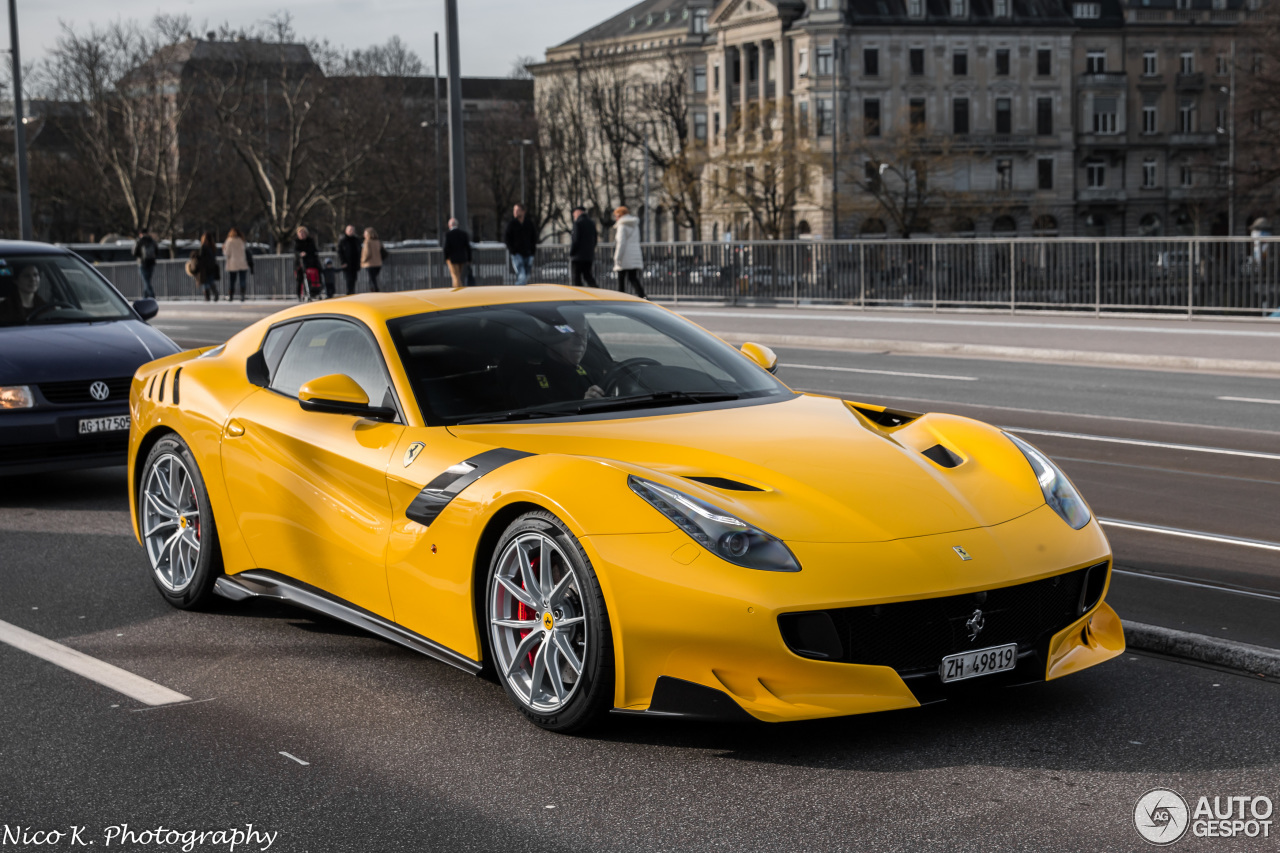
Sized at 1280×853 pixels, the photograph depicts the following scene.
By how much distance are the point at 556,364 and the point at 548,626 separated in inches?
51.9

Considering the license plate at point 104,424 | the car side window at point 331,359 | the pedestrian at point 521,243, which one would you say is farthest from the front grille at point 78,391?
the pedestrian at point 521,243

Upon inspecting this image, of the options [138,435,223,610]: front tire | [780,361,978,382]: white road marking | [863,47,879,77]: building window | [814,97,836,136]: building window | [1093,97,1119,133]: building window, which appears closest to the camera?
[138,435,223,610]: front tire

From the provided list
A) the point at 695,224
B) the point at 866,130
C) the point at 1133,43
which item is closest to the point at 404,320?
the point at 695,224

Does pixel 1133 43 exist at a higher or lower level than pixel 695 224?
higher

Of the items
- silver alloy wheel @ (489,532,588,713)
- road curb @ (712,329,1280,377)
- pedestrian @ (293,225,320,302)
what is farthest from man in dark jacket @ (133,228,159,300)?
silver alloy wheel @ (489,532,588,713)

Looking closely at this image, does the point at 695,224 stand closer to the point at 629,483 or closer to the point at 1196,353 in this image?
the point at 1196,353

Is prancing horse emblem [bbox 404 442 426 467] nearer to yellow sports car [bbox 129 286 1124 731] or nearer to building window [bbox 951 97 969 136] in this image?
yellow sports car [bbox 129 286 1124 731]

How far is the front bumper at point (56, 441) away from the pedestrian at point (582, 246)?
56.1 feet

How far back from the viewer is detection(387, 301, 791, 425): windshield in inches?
207

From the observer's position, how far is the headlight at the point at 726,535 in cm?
410

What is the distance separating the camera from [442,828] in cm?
377

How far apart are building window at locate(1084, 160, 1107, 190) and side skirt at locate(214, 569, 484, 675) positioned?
4274 inches

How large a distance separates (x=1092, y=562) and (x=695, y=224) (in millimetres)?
78919

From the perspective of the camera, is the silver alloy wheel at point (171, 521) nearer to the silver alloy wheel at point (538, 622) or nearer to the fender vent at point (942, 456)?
the silver alloy wheel at point (538, 622)
